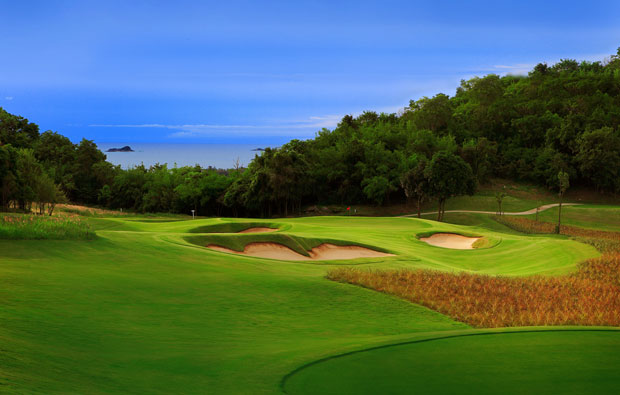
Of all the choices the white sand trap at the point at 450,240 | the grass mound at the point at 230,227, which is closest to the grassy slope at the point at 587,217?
the white sand trap at the point at 450,240

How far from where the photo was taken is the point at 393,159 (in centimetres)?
6494

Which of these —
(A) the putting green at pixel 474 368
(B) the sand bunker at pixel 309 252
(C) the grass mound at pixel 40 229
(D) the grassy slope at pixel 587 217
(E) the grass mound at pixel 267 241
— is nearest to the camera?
(A) the putting green at pixel 474 368

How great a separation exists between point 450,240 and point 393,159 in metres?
34.3

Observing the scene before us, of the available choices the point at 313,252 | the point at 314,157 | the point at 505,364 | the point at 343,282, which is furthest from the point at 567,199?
the point at 505,364

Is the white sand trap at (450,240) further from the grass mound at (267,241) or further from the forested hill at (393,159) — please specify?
the forested hill at (393,159)

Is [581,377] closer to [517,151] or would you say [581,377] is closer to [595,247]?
[595,247]

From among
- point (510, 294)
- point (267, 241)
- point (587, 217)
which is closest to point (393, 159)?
point (587, 217)

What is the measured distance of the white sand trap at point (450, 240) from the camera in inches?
1201

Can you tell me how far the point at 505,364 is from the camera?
5.95 metres

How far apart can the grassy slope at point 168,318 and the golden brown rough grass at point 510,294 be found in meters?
0.81

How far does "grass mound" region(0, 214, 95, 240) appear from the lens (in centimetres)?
1201

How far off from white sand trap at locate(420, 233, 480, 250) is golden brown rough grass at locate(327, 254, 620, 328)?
13511 mm

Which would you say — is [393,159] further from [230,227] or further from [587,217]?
[230,227]

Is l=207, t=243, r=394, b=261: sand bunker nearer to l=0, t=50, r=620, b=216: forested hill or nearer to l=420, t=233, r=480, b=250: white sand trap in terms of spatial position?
l=420, t=233, r=480, b=250: white sand trap
